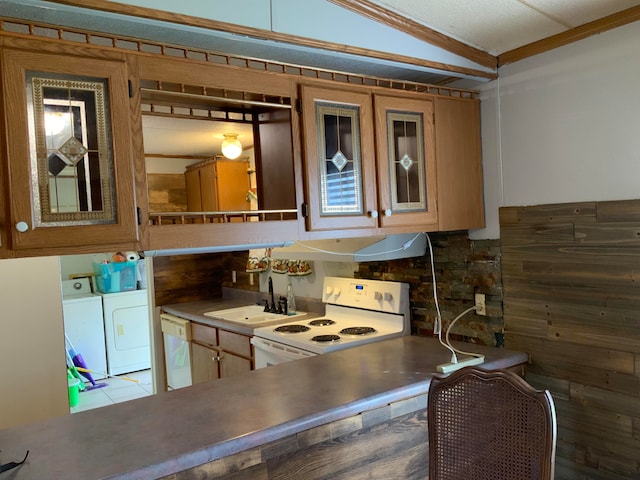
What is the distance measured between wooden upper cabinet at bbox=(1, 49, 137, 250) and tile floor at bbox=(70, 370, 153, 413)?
3786mm

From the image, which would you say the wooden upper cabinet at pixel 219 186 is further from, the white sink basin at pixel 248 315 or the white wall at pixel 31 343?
the white sink basin at pixel 248 315

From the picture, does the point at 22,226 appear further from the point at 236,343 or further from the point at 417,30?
the point at 236,343

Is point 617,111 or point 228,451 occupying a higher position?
point 617,111

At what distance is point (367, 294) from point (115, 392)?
3.47 m

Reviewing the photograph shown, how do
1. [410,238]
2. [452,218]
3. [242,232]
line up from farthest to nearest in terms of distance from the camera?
1. [410,238]
2. [452,218]
3. [242,232]

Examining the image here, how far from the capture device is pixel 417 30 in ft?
6.93

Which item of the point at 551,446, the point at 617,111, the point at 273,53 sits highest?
the point at 273,53

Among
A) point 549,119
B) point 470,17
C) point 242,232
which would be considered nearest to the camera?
point 242,232

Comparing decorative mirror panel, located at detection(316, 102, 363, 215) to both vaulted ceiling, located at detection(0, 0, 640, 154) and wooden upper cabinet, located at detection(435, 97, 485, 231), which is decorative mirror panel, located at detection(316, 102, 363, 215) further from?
wooden upper cabinet, located at detection(435, 97, 485, 231)

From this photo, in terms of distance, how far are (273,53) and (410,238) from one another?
121 centimetres

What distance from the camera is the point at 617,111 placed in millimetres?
1968

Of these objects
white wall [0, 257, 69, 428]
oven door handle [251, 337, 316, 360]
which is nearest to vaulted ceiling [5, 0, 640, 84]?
oven door handle [251, 337, 316, 360]

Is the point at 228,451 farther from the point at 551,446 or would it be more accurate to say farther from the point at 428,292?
the point at 428,292

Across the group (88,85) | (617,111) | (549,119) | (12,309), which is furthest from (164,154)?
(617,111)
